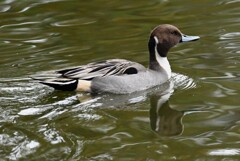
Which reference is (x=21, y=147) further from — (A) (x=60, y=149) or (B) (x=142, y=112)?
(B) (x=142, y=112)

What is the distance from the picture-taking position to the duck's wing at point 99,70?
871 centimetres

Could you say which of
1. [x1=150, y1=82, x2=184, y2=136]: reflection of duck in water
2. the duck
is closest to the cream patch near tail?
the duck

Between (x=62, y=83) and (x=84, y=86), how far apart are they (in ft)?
0.91

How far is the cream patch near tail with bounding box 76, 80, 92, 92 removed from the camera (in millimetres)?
8695

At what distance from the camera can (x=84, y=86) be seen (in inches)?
343

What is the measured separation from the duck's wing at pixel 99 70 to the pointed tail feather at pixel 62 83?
66 mm

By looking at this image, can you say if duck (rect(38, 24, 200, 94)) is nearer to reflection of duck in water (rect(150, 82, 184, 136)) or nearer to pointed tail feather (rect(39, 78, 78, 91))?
pointed tail feather (rect(39, 78, 78, 91))

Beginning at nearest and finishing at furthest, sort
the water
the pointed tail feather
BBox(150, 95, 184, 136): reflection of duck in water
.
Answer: the water → BBox(150, 95, 184, 136): reflection of duck in water → the pointed tail feather

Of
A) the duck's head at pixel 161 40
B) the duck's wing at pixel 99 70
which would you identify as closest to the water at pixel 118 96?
the duck's wing at pixel 99 70

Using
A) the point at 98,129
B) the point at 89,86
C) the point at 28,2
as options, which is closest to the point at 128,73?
the point at 89,86

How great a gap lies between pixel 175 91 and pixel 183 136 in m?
1.69

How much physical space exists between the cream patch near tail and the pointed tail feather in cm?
4

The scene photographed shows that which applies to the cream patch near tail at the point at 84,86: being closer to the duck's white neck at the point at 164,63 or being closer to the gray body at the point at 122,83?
the gray body at the point at 122,83

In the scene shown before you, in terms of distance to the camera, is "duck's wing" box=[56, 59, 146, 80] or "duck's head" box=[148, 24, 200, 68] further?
"duck's head" box=[148, 24, 200, 68]
